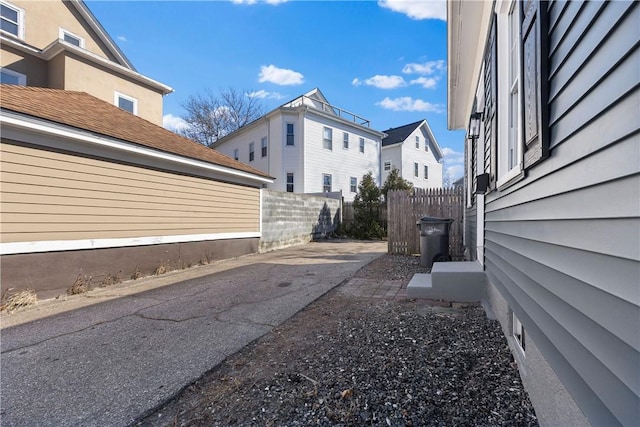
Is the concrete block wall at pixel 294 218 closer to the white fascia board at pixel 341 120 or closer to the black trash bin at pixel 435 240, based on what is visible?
the black trash bin at pixel 435 240

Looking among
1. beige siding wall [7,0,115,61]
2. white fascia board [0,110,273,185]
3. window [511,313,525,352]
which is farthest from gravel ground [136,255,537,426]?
beige siding wall [7,0,115,61]

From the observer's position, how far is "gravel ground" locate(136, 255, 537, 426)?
1.83 meters

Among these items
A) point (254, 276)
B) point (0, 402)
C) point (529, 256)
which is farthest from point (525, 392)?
point (254, 276)

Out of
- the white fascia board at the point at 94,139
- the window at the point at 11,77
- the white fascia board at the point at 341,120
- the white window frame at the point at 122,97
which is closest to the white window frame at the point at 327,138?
the white fascia board at the point at 341,120

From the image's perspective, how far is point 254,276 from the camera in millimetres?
6031

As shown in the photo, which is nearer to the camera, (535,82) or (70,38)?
(535,82)

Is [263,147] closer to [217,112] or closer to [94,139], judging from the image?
[217,112]

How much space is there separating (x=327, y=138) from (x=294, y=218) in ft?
25.7

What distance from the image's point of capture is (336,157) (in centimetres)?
1819

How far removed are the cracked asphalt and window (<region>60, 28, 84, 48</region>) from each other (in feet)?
36.5

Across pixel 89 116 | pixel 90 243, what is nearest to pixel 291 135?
pixel 89 116

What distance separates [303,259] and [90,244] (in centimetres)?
459

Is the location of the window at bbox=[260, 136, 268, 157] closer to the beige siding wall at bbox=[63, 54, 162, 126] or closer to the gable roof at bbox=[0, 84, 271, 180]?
the beige siding wall at bbox=[63, 54, 162, 126]

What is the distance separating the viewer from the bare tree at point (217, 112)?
2652 cm
